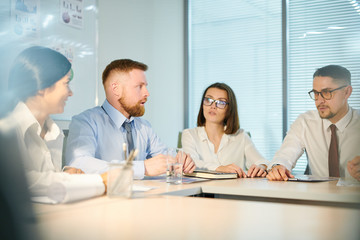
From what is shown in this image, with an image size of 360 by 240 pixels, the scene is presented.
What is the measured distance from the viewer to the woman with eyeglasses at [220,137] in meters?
2.75

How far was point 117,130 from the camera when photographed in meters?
2.20

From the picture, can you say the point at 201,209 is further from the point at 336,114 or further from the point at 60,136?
the point at 336,114

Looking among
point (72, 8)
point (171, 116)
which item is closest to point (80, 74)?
point (72, 8)

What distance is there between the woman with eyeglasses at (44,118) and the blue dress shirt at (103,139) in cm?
16

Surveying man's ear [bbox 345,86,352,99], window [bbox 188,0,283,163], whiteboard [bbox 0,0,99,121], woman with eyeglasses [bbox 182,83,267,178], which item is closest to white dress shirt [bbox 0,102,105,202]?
whiteboard [bbox 0,0,99,121]

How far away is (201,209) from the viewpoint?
0.94 meters

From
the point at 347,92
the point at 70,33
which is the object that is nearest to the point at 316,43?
the point at 347,92

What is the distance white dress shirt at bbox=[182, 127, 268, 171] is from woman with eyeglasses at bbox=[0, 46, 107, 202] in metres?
1.20

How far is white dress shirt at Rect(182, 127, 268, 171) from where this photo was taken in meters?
2.73

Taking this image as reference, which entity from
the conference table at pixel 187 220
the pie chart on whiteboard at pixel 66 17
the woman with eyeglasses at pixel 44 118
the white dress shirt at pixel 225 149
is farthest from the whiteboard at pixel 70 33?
the conference table at pixel 187 220

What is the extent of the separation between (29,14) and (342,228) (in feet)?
8.13

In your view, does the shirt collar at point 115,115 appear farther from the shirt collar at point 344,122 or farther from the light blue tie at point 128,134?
the shirt collar at point 344,122

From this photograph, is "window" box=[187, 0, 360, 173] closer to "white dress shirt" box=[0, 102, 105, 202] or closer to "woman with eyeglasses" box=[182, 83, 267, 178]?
"woman with eyeglasses" box=[182, 83, 267, 178]

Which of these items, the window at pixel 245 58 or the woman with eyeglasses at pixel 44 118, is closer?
the woman with eyeglasses at pixel 44 118
